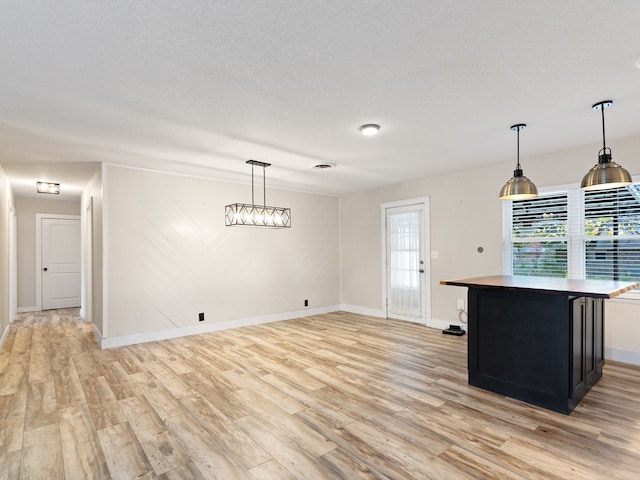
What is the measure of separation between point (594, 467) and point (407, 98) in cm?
272

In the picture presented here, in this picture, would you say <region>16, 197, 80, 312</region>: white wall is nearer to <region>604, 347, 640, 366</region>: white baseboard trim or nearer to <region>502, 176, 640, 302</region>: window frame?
<region>502, 176, 640, 302</region>: window frame

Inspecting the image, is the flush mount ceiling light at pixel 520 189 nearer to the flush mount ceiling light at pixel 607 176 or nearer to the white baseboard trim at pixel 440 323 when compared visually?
the flush mount ceiling light at pixel 607 176

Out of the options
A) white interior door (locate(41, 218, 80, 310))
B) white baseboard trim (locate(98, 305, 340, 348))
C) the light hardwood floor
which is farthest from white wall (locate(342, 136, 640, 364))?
white interior door (locate(41, 218, 80, 310))

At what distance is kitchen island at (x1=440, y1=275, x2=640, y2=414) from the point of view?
2.61 meters

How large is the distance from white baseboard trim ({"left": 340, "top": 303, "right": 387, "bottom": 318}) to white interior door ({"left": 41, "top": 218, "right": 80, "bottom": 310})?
20.5 feet

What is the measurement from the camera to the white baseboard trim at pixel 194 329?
4.57m

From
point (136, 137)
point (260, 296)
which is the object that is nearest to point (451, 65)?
point (136, 137)

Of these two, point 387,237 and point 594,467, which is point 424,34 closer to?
point 594,467

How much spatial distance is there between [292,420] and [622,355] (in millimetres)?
3736

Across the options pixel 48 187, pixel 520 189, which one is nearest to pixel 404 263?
pixel 520 189

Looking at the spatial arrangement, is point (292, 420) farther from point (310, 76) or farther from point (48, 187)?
point (48, 187)

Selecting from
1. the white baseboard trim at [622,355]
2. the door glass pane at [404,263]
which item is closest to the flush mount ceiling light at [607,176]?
the white baseboard trim at [622,355]

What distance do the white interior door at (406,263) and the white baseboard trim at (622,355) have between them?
2.39 m

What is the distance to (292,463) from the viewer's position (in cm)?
204
